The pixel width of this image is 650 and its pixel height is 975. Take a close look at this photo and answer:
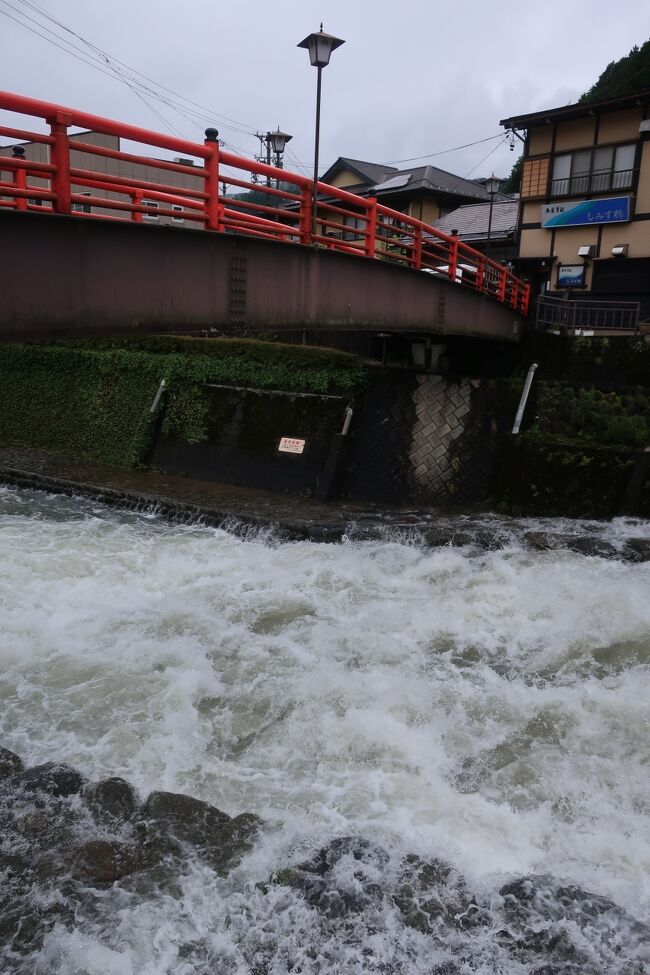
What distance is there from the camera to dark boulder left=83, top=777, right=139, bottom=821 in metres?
5.67

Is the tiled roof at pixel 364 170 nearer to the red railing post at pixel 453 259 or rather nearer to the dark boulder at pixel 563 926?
the red railing post at pixel 453 259

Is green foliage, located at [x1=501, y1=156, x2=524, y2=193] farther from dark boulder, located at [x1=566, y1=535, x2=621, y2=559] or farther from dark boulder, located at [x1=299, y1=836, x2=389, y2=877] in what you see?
dark boulder, located at [x1=299, y1=836, x2=389, y2=877]

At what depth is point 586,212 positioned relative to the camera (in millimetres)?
23703

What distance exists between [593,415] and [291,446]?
7.09 metres

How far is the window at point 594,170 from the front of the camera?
A: 74.6ft

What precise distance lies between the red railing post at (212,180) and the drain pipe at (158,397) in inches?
426

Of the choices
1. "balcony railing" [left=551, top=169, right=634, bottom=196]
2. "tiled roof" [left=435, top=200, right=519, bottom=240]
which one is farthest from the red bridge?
"tiled roof" [left=435, top=200, right=519, bottom=240]

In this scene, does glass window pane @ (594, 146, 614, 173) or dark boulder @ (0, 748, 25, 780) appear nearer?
dark boulder @ (0, 748, 25, 780)

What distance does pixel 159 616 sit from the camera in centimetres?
955

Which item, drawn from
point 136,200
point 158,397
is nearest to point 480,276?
point 158,397

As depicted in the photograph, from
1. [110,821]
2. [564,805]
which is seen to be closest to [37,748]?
[110,821]

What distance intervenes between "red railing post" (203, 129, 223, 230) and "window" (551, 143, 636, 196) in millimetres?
20361

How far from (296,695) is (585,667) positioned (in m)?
3.68

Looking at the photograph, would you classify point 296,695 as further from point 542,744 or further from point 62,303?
point 62,303
